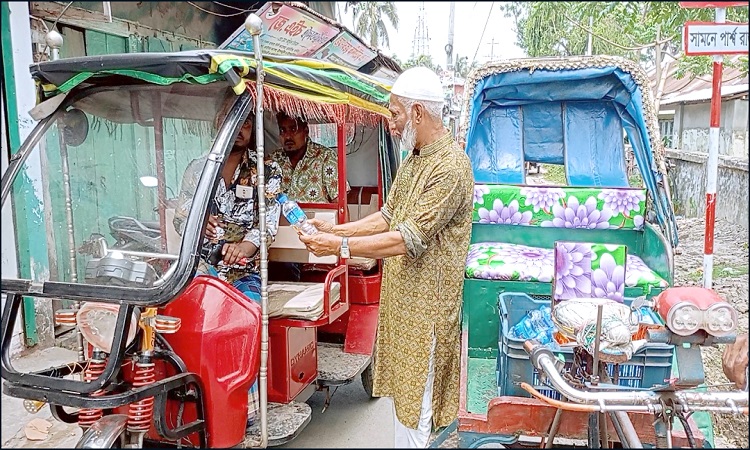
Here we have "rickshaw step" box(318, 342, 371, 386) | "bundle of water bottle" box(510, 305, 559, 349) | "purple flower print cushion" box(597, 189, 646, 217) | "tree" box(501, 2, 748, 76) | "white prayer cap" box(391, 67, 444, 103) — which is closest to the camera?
"white prayer cap" box(391, 67, 444, 103)

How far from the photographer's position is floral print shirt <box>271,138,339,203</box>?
13.4 feet

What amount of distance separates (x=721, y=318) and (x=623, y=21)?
4.92 metres

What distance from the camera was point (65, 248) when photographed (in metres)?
2.79

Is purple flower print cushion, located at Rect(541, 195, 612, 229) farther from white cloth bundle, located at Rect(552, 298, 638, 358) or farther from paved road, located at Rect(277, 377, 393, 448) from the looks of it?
white cloth bundle, located at Rect(552, 298, 638, 358)

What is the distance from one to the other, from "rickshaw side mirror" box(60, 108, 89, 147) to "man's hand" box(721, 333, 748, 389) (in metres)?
2.87

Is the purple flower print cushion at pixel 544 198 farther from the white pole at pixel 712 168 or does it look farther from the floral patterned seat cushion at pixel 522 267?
the white pole at pixel 712 168

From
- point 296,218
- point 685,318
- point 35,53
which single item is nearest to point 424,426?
point 296,218

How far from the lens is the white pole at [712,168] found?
3.33m

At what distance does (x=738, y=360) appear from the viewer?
1.75 metres

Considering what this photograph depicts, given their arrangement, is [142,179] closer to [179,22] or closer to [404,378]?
[404,378]

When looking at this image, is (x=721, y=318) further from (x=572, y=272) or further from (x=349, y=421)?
(x=349, y=421)

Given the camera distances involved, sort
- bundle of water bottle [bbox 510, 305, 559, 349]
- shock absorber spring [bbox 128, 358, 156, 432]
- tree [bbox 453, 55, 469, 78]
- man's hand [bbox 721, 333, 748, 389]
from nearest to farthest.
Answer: man's hand [bbox 721, 333, 748, 389], shock absorber spring [bbox 128, 358, 156, 432], bundle of water bottle [bbox 510, 305, 559, 349], tree [bbox 453, 55, 469, 78]

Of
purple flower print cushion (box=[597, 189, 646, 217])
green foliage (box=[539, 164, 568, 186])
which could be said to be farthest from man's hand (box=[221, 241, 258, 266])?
green foliage (box=[539, 164, 568, 186])

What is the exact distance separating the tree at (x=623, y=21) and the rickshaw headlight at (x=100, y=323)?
6.12 feet
